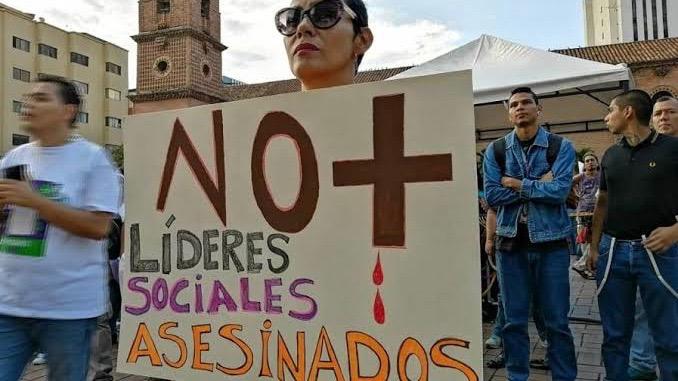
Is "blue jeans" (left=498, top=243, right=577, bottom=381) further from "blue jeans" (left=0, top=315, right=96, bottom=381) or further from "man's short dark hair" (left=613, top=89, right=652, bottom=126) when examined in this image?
"blue jeans" (left=0, top=315, right=96, bottom=381)

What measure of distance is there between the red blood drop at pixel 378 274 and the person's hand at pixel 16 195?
3.48ft

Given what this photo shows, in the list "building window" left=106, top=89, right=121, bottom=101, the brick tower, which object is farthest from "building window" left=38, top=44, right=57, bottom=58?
the brick tower

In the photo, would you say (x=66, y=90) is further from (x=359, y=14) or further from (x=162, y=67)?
(x=162, y=67)

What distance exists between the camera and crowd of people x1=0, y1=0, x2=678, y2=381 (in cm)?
167

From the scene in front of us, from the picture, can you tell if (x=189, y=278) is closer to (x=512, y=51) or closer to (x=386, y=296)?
(x=386, y=296)

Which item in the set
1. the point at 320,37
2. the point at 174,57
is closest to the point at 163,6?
the point at 174,57

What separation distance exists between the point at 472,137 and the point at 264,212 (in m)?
0.64

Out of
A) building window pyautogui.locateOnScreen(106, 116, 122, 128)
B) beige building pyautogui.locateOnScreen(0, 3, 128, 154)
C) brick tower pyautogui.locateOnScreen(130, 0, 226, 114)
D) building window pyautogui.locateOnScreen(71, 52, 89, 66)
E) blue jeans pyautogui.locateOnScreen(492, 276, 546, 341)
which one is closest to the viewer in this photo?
blue jeans pyautogui.locateOnScreen(492, 276, 546, 341)

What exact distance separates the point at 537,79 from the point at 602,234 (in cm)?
242

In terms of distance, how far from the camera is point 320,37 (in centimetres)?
177

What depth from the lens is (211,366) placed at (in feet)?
5.35

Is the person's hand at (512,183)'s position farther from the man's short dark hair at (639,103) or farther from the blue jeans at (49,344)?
the blue jeans at (49,344)

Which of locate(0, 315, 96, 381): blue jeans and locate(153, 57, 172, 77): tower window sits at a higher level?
locate(153, 57, 172, 77): tower window

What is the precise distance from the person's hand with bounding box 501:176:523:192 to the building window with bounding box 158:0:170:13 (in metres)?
28.1
